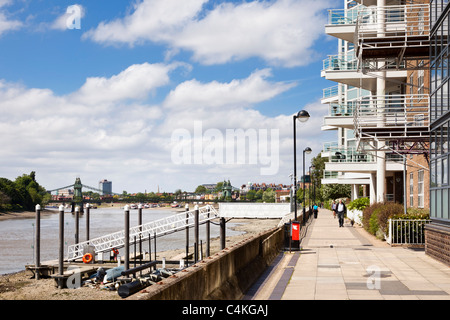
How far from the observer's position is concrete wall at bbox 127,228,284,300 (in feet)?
25.1

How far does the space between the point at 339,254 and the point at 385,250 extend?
104 inches

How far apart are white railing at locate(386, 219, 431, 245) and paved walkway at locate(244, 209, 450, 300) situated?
→ 1.25m

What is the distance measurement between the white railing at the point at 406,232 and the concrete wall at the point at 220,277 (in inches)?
343

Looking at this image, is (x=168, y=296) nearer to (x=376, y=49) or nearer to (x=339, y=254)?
(x=339, y=254)

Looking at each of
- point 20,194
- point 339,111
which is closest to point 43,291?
point 339,111

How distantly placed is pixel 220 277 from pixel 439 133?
1160cm

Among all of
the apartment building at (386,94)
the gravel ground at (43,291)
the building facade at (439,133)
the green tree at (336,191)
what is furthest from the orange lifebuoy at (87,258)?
the green tree at (336,191)

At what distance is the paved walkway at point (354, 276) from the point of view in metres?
11.9

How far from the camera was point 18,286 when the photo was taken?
92.1 feet

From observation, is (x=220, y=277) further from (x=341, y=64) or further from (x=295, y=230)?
(x=341, y=64)

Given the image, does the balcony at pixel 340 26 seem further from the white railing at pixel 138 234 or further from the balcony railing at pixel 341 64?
the white railing at pixel 138 234

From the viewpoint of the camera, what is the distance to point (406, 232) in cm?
2414
